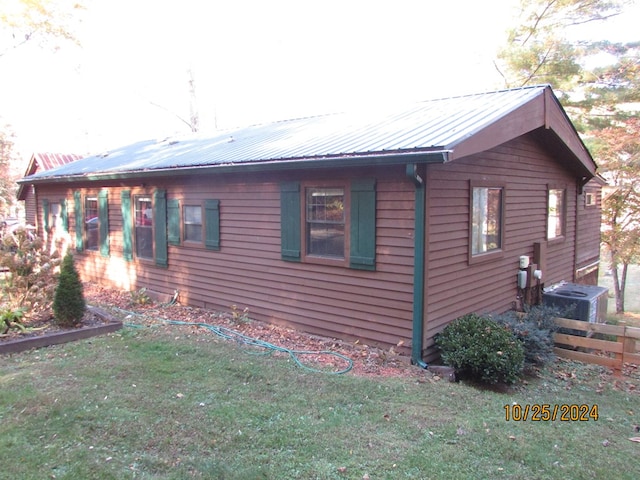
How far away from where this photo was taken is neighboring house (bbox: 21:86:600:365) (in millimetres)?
5891

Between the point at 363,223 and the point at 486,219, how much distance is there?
2235 millimetres

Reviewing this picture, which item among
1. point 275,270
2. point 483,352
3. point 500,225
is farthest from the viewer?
point 500,225

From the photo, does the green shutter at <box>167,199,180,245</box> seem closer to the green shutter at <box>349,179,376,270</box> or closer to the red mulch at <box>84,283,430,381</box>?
the red mulch at <box>84,283,430,381</box>

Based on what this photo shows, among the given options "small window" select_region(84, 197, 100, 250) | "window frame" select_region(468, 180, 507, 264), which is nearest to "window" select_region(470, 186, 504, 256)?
"window frame" select_region(468, 180, 507, 264)

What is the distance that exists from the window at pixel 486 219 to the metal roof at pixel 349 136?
121 centimetres

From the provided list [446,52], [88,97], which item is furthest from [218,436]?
[88,97]

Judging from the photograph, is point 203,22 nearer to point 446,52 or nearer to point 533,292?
point 446,52

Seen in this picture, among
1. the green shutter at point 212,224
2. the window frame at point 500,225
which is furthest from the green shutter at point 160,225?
the window frame at point 500,225

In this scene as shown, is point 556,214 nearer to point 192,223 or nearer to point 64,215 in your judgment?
point 192,223

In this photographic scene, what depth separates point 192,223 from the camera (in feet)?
29.0

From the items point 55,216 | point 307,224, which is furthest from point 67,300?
point 55,216

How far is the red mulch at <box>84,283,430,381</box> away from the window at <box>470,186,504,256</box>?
209cm

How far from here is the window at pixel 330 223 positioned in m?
6.17

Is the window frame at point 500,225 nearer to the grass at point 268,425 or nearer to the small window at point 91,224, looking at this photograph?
the grass at point 268,425
